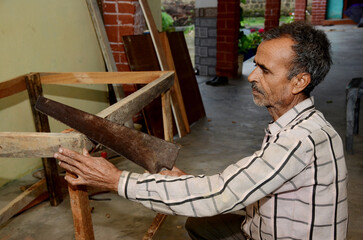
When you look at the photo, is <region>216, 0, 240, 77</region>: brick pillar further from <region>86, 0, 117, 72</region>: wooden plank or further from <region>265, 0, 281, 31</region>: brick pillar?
<region>86, 0, 117, 72</region>: wooden plank

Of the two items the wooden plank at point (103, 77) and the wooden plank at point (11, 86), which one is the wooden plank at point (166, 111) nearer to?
the wooden plank at point (103, 77)

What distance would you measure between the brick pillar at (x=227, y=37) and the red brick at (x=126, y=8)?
11.4 feet

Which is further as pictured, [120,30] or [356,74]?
[356,74]

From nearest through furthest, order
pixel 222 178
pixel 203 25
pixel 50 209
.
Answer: pixel 222 178 < pixel 50 209 < pixel 203 25

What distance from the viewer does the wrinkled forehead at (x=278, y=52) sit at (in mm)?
1335

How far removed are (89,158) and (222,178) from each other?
1.64ft

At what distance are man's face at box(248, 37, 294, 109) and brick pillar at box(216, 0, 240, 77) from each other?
5737 mm

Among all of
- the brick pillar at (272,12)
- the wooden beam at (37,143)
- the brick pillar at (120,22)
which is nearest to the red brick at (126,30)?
the brick pillar at (120,22)

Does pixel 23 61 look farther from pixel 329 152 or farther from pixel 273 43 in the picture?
pixel 329 152

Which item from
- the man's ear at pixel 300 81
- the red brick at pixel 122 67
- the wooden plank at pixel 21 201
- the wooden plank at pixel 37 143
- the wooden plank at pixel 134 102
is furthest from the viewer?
the red brick at pixel 122 67

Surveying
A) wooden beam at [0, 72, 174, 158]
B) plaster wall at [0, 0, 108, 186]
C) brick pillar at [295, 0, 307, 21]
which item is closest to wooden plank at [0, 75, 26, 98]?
plaster wall at [0, 0, 108, 186]

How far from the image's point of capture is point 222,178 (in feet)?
3.94

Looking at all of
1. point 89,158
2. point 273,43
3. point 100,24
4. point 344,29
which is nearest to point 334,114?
point 100,24

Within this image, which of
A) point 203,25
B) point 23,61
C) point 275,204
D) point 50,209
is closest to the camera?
point 275,204
